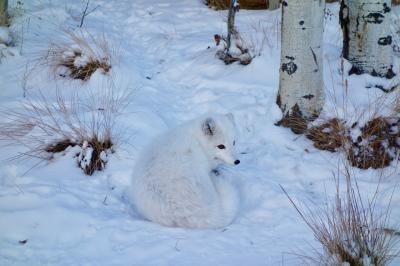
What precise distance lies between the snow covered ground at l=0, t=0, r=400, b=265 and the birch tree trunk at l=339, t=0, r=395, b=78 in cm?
19

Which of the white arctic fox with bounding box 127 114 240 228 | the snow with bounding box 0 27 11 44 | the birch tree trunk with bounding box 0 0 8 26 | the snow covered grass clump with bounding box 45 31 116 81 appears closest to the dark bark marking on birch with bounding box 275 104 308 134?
the white arctic fox with bounding box 127 114 240 228

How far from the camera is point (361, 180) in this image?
3.96m

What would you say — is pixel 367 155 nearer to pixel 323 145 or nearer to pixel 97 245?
pixel 323 145

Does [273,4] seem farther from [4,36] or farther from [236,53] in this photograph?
[4,36]

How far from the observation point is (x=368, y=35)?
4.98 m

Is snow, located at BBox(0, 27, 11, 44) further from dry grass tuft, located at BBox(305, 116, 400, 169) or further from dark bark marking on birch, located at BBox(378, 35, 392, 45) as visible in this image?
dark bark marking on birch, located at BBox(378, 35, 392, 45)

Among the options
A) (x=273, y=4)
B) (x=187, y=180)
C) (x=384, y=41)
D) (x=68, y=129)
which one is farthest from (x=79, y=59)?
(x=273, y=4)

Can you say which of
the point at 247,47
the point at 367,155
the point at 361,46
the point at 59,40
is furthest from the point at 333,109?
the point at 59,40

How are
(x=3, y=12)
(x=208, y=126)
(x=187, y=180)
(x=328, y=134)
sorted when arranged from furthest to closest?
(x=3, y=12) → (x=328, y=134) → (x=208, y=126) → (x=187, y=180)

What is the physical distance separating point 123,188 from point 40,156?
902 mm

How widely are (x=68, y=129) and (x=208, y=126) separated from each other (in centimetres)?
150

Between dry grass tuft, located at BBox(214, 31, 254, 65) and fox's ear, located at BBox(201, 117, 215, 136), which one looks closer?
fox's ear, located at BBox(201, 117, 215, 136)

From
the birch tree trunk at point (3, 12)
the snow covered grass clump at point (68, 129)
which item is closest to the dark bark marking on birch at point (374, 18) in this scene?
the snow covered grass clump at point (68, 129)

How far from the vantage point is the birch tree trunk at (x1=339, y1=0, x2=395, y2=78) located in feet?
16.1
